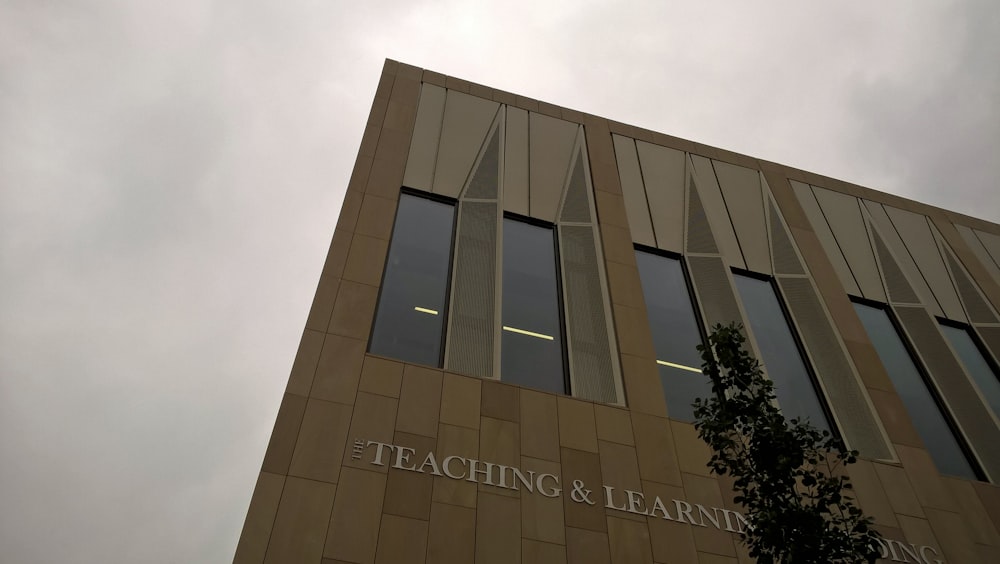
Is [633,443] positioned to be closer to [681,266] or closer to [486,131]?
[681,266]

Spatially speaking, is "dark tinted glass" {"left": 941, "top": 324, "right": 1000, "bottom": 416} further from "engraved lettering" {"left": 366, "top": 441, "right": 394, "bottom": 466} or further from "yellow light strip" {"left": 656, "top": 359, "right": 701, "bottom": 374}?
"engraved lettering" {"left": 366, "top": 441, "right": 394, "bottom": 466}

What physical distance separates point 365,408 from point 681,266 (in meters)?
9.59

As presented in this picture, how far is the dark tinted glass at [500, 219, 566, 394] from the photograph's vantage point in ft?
44.0

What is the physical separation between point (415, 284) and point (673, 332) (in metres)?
5.98

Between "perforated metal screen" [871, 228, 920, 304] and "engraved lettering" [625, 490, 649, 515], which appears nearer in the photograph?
"engraved lettering" [625, 490, 649, 515]

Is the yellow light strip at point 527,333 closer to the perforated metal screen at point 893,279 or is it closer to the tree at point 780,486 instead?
the tree at point 780,486

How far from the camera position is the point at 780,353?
16297 mm

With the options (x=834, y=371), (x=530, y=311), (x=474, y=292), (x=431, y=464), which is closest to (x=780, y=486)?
(x=431, y=464)

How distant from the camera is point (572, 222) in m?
17.0

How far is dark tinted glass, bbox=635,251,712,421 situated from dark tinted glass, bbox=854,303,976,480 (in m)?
5.29

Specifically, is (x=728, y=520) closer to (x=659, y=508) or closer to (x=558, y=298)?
(x=659, y=508)

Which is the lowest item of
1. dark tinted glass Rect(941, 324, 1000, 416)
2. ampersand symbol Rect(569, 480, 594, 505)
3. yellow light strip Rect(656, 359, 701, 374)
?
ampersand symbol Rect(569, 480, 594, 505)

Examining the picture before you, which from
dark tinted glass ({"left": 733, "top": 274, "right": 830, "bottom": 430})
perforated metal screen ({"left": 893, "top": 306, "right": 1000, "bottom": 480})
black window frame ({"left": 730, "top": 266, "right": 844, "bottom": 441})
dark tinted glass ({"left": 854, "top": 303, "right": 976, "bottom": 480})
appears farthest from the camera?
perforated metal screen ({"left": 893, "top": 306, "right": 1000, "bottom": 480})

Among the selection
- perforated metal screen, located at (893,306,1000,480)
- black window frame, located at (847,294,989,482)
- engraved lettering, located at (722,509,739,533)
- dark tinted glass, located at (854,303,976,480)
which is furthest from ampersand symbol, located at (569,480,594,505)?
perforated metal screen, located at (893,306,1000,480)
